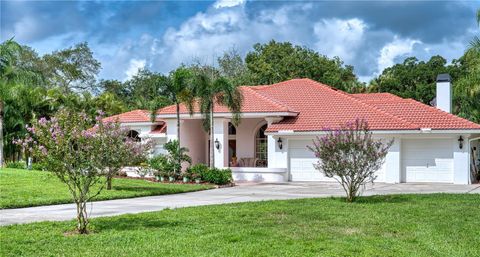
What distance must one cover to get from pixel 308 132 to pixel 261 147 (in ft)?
16.3

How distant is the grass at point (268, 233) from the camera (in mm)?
9336

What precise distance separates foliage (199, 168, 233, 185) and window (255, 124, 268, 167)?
599cm

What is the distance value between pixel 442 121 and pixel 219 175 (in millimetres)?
10893

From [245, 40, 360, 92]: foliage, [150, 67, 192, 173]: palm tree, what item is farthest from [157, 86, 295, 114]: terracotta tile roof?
[245, 40, 360, 92]: foliage

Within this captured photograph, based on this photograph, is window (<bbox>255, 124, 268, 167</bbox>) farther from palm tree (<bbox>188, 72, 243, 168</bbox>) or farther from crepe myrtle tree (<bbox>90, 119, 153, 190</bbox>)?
crepe myrtle tree (<bbox>90, 119, 153, 190</bbox>)

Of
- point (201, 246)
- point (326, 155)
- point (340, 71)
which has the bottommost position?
point (201, 246)

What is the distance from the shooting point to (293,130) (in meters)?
29.5

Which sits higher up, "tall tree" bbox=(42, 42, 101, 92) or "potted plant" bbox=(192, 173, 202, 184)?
"tall tree" bbox=(42, 42, 101, 92)

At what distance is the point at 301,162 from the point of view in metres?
30.0

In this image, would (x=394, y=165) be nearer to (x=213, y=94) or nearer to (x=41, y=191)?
(x=213, y=94)

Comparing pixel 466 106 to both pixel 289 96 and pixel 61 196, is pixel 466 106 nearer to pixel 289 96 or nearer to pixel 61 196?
pixel 289 96

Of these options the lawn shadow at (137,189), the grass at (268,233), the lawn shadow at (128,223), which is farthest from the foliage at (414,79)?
the lawn shadow at (128,223)

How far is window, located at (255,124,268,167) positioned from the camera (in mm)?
32969

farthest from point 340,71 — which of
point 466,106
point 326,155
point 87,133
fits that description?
point 87,133
